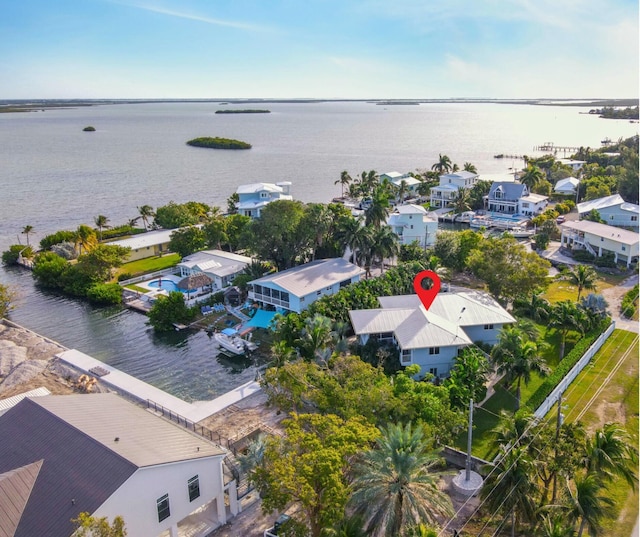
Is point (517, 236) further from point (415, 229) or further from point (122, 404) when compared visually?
point (122, 404)

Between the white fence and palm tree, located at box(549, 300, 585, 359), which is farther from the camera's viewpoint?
palm tree, located at box(549, 300, 585, 359)

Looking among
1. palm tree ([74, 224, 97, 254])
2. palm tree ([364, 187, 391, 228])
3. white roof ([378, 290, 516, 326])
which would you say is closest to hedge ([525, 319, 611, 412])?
white roof ([378, 290, 516, 326])

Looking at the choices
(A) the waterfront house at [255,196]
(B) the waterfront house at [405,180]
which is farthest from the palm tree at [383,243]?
(B) the waterfront house at [405,180]

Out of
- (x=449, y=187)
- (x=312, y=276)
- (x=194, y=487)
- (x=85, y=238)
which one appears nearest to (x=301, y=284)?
(x=312, y=276)

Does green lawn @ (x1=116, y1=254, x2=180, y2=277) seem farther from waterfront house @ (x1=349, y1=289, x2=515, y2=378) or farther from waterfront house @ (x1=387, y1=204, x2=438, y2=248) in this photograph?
waterfront house @ (x1=349, y1=289, x2=515, y2=378)

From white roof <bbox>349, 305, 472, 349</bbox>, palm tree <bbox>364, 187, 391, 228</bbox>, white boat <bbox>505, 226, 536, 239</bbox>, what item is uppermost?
palm tree <bbox>364, 187, 391, 228</bbox>

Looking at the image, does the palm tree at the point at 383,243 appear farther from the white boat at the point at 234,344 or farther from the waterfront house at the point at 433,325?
the white boat at the point at 234,344

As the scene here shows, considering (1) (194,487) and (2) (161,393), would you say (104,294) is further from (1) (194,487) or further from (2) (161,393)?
(1) (194,487)
